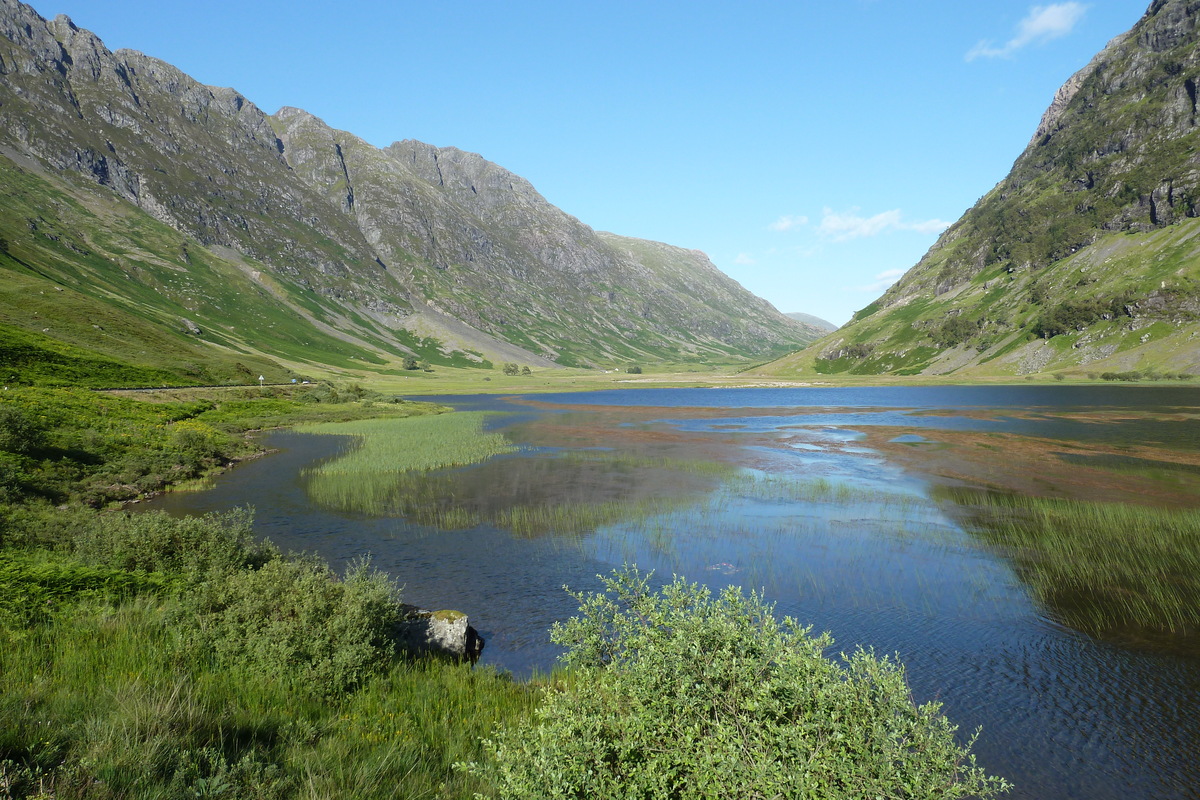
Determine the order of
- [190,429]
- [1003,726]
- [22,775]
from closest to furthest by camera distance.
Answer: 1. [22,775]
2. [1003,726]
3. [190,429]

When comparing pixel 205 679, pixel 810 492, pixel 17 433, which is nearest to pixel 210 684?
pixel 205 679

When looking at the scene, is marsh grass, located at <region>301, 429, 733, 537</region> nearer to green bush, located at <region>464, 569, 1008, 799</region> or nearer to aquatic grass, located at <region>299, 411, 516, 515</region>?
aquatic grass, located at <region>299, 411, 516, 515</region>

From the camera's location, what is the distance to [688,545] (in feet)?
99.8

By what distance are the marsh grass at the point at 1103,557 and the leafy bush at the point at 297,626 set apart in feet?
78.2

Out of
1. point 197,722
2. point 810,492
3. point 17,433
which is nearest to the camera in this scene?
point 197,722

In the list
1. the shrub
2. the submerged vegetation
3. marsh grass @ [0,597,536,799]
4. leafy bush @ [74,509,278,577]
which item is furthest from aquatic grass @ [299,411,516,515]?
marsh grass @ [0,597,536,799]

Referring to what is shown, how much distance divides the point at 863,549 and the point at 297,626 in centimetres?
2644

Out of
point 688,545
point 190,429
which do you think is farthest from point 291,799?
point 190,429

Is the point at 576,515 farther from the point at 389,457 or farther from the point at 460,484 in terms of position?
the point at 389,457

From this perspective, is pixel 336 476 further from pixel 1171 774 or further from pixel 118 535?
pixel 1171 774

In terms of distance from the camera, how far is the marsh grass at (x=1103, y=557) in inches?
812

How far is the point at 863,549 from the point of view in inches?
1150

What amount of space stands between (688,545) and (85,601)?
958 inches

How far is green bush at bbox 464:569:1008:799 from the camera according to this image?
745cm
